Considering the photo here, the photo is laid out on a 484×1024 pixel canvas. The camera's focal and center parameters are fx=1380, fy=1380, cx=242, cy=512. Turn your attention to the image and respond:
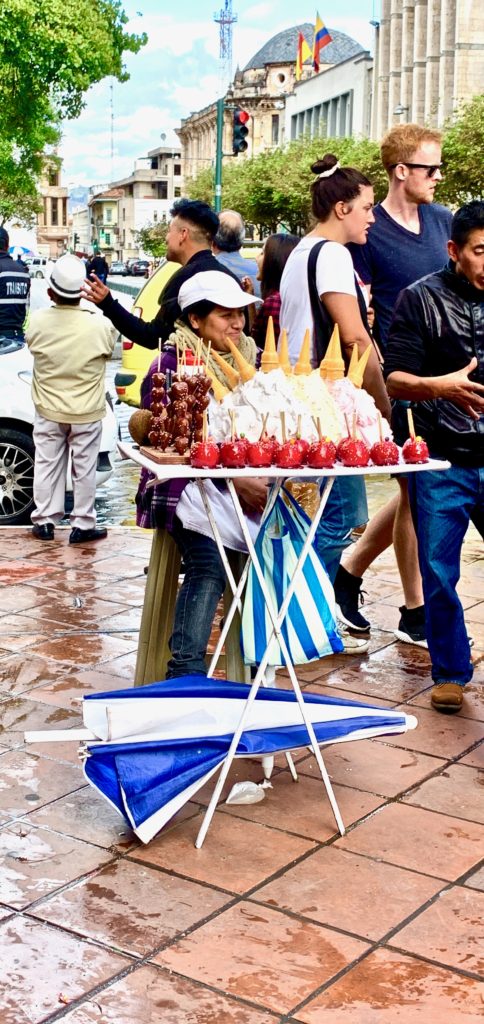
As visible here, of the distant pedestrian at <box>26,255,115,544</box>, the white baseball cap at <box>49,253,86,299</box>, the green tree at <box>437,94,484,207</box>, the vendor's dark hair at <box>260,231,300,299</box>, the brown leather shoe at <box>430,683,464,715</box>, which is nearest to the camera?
the brown leather shoe at <box>430,683,464,715</box>

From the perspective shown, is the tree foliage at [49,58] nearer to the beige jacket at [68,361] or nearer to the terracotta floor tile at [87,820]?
the beige jacket at [68,361]

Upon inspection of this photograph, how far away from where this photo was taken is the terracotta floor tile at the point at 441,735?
493cm

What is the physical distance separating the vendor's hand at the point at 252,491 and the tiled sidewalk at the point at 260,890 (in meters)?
0.92

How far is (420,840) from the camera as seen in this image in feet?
13.6

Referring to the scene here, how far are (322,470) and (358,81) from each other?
80208mm

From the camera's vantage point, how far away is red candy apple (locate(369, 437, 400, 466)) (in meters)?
4.12

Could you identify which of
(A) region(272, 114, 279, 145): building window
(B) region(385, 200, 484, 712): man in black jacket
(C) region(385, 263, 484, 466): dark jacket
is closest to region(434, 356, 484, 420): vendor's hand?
(B) region(385, 200, 484, 712): man in black jacket

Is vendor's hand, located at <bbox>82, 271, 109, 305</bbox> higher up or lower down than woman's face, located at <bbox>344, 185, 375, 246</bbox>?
lower down

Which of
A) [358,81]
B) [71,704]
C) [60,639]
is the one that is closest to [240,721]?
[71,704]

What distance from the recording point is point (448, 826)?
13.9 feet

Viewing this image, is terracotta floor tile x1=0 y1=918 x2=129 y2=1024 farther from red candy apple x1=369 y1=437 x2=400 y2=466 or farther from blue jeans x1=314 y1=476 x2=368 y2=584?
blue jeans x1=314 y1=476 x2=368 y2=584

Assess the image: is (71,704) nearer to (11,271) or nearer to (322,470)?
(322,470)

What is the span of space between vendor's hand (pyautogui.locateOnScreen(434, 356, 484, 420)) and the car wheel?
509cm

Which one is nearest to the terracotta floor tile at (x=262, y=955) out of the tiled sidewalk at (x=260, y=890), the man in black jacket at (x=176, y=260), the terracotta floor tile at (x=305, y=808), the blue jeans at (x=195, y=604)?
the tiled sidewalk at (x=260, y=890)
